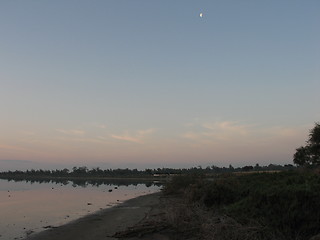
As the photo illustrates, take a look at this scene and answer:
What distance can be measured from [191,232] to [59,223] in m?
10.8

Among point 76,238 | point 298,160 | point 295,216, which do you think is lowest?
point 76,238

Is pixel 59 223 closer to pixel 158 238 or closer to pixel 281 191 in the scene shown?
pixel 158 238

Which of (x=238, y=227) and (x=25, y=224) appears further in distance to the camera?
(x=25, y=224)

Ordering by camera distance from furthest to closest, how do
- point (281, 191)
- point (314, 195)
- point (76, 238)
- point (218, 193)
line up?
1. point (218, 193)
2. point (76, 238)
3. point (281, 191)
4. point (314, 195)

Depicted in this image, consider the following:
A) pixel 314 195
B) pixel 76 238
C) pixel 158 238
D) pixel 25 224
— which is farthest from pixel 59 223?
pixel 314 195

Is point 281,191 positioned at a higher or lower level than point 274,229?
higher

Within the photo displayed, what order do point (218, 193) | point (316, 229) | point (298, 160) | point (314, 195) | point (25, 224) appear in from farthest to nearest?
1. point (298, 160)
2. point (218, 193)
3. point (25, 224)
4. point (314, 195)
5. point (316, 229)

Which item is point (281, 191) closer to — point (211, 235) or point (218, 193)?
point (211, 235)

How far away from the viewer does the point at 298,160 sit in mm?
76375

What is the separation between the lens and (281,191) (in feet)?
52.1

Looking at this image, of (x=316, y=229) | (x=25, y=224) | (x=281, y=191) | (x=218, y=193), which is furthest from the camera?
(x=218, y=193)

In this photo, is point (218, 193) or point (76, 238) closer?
point (76, 238)

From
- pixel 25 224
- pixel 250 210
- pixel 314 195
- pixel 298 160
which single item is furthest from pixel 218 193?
pixel 298 160

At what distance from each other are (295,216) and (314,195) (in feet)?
5.15
